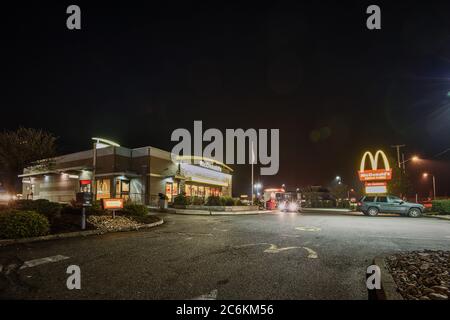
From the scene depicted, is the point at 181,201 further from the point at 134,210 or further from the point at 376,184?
the point at 376,184

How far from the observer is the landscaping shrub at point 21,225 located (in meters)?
8.29

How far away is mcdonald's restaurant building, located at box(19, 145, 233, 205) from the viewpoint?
32.3m

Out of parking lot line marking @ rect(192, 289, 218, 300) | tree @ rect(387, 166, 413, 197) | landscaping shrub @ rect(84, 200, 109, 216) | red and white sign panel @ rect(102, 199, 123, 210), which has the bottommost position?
parking lot line marking @ rect(192, 289, 218, 300)

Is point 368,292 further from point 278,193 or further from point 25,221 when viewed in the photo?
point 278,193

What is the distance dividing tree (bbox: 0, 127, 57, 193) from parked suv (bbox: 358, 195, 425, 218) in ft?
84.9

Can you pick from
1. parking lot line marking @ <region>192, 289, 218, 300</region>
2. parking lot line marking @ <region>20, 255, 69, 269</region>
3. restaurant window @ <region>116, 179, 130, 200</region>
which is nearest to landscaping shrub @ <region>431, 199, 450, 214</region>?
parking lot line marking @ <region>192, 289, 218, 300</region>

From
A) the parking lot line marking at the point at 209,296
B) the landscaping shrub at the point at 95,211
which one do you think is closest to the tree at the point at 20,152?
the landscaping shrub at the point at 95,211

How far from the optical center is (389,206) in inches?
879

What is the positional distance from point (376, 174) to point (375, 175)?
0.17 metres

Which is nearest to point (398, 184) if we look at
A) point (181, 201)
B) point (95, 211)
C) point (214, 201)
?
point (214, 201)

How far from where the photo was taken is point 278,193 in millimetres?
42219

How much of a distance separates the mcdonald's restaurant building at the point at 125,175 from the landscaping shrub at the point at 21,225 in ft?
72.5

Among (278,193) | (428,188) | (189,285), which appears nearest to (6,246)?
(189,285)

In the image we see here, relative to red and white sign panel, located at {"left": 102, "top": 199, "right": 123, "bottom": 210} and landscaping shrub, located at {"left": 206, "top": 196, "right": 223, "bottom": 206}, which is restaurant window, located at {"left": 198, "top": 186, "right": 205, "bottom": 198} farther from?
red and white sign panel, located at {"left": 102, "top": 199, "right": 123, "bottom": 210}
